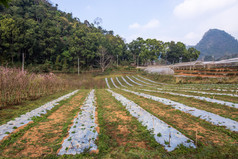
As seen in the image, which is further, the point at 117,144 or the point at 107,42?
the point at 107,42

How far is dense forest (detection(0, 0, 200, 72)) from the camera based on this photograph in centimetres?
3622

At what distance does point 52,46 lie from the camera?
44906 mm

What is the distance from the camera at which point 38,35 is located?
4081cm

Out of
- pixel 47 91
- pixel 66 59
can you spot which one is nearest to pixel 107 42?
pixel 66 59

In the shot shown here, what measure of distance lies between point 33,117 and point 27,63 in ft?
148

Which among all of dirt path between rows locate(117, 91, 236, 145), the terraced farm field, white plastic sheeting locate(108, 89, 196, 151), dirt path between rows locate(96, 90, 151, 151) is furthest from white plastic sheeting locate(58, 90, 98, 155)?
dirt path between rows locate(117, 91, 236, 145)

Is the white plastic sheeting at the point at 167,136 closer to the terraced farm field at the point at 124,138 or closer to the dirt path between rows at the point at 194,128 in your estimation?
the terraced farm field at the point at 124,138

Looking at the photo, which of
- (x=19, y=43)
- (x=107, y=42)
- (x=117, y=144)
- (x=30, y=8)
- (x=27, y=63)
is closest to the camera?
(x=117, y=144)

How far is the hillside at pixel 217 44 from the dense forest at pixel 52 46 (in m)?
95.4

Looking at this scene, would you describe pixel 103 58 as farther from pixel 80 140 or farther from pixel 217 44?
pixel 217 44

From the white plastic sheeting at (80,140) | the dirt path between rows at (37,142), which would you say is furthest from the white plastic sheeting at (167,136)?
the dirt path between rows at (37,142)

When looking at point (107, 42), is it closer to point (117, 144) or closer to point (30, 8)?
point (30, 8)

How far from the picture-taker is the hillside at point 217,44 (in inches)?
5285

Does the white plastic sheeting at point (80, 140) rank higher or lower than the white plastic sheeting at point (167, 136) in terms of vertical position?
lower
